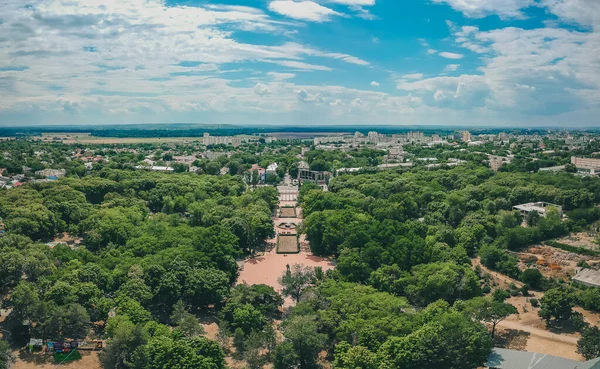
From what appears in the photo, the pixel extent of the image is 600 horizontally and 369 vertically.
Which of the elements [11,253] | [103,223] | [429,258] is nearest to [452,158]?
[429,258]

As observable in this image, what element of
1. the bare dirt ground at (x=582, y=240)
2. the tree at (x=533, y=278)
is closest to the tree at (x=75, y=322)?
the tree at (x=533, y=278)

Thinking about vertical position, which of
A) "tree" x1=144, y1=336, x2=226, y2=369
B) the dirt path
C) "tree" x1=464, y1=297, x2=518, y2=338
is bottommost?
the dirt path

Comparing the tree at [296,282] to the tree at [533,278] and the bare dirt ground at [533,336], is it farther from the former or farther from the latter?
the tree at [533,278]

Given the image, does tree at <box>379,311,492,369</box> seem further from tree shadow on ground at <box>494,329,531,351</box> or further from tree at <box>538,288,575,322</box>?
tree at <box>538,288,575,322</box>

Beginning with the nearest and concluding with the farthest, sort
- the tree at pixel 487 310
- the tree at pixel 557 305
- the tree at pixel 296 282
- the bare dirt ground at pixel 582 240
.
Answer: the tree at pixel 487 310 < the tree at pixel 557 305 < the tree at pixel 296 282 < the bare dirt ground at pixel 582 240

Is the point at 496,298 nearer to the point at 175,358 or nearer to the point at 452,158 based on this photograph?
the point at 175,358

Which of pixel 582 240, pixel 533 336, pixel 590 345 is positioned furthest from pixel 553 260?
pixel 590 345

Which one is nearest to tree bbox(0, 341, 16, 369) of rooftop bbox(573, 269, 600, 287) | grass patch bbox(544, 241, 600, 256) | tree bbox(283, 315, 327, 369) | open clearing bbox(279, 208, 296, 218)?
tree bbox(283, 315, 327, 369)
